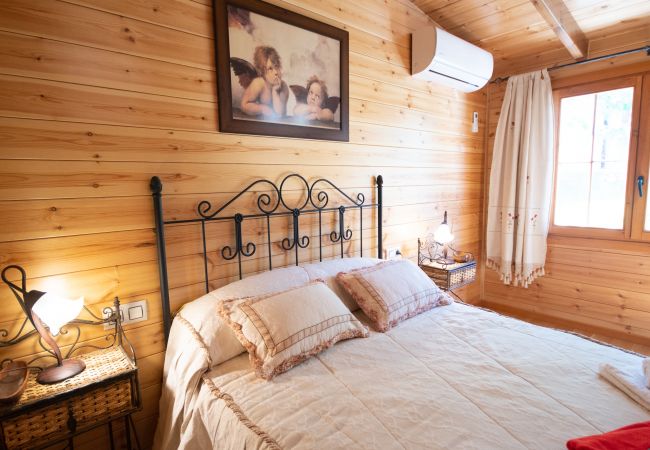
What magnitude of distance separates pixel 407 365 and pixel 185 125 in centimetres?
144

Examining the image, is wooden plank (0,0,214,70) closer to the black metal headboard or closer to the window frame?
the black metal headboard

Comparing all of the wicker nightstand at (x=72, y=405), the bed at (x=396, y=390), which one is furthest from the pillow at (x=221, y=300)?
the wicker nightstand at (x=72, y=405)

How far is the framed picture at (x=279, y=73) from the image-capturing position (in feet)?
5.77

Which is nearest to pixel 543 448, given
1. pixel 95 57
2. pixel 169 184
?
pixel 169 184

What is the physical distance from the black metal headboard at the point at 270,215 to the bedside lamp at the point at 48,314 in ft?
1.27

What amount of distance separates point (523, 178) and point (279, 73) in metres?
2.42

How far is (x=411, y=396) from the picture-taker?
122 centimetres

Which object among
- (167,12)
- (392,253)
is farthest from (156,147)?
(392,253)

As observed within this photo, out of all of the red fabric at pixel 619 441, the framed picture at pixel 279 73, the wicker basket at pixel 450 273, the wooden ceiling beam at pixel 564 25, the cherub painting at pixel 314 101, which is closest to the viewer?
the red fabric at pixel 619 441

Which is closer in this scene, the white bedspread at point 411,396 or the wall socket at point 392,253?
the white bedspread at point 411,396

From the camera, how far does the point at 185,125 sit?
1.66 metres

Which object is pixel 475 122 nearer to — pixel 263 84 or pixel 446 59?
pixel 446 59

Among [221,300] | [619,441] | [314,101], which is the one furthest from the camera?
[314,101]

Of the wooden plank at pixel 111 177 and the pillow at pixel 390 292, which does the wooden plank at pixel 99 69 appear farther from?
the pillow at pixel 390 292
